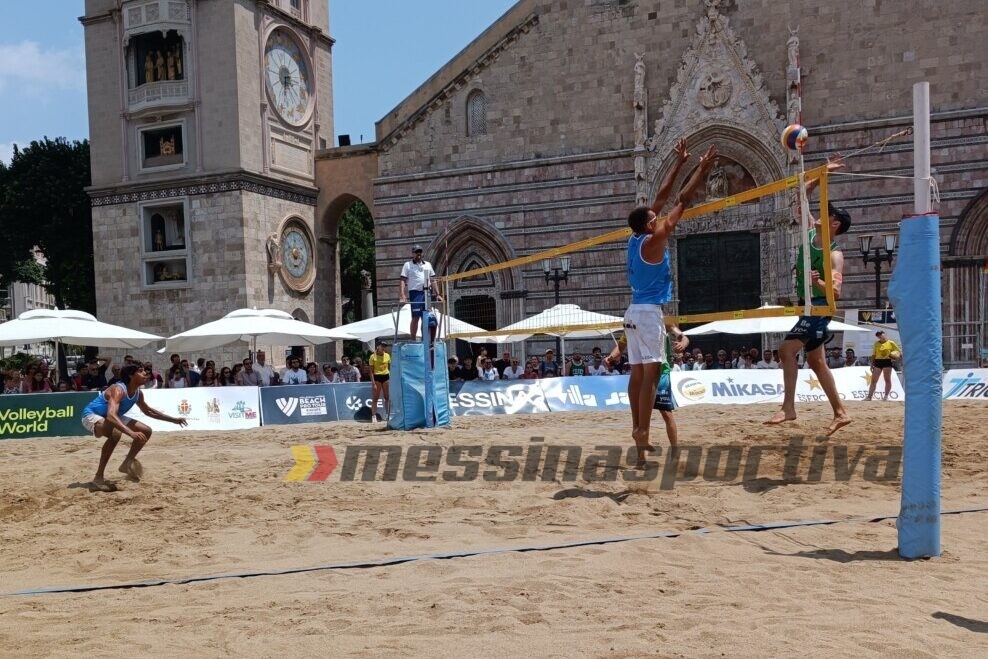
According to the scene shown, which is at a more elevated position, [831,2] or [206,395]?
[831,2]

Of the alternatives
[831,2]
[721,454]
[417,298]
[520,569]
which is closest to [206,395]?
[417,298]

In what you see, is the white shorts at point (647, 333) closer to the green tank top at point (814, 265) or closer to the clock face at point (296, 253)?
the green tank top at point (814, 265)

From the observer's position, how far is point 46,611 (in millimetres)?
4617

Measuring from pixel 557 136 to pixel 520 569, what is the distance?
20904mm

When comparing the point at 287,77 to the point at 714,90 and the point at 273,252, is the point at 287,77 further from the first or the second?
the point at 714,90

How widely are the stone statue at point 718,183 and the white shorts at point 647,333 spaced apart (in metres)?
17.2

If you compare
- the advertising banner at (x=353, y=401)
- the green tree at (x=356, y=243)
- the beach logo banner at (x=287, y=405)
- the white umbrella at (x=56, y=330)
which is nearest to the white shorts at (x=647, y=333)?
the advertising banner at (x=353, y=401)

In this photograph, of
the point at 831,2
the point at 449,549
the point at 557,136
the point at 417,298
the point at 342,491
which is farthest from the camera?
the point at 557,136

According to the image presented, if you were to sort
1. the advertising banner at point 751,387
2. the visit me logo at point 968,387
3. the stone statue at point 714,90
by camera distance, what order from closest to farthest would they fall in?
1. the visit me logo at point 968,387
2. the advertising banner at point 751,387
3. the stone statue at point 714,90

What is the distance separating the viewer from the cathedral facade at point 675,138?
21062 millimetres

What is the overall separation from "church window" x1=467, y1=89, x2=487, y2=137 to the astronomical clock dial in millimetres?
7011

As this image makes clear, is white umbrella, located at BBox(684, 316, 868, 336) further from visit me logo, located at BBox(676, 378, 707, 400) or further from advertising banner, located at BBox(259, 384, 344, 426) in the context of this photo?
advertising banner, located at BBox(259, 384, 344, 426)

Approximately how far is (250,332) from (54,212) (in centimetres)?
2044

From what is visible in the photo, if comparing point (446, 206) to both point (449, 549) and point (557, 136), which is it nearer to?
point (557, 136)
